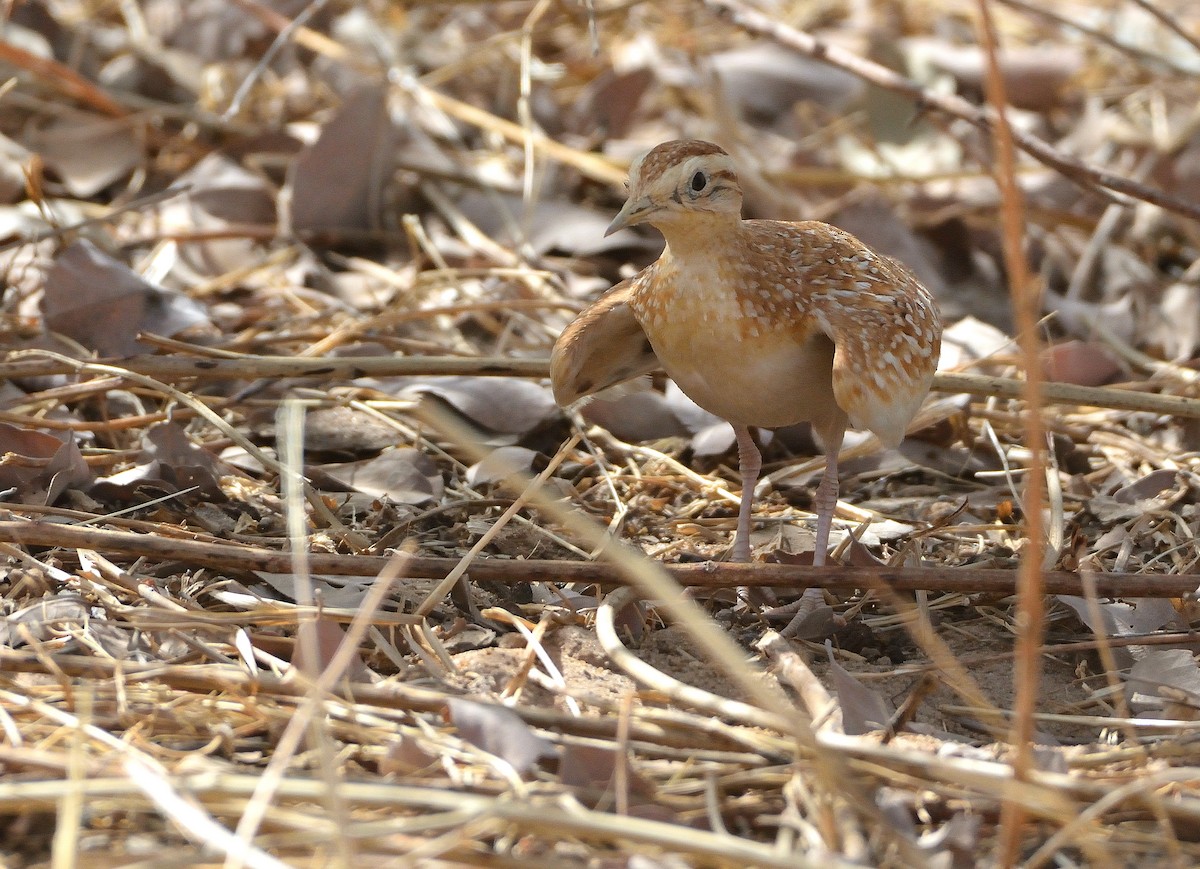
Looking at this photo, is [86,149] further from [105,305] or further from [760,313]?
[760,313]

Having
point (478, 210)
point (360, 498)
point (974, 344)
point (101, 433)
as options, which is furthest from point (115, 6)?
point (974, 344)

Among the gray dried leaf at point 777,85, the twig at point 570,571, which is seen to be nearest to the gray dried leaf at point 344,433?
the twig at point 570,571

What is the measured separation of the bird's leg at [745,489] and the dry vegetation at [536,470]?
0.14m

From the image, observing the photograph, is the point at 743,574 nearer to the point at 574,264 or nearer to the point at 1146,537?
the point at 1146,537

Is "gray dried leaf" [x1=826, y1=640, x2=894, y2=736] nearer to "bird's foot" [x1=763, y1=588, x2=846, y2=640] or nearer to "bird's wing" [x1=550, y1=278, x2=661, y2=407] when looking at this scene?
"bird's foot" [x1=763, y1=588, x2=846, y2=640]

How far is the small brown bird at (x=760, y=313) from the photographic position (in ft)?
9.37

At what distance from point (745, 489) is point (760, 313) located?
0.52 meters

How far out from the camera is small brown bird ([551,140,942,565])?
9.37 feet

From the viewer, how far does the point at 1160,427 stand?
13.5 ft

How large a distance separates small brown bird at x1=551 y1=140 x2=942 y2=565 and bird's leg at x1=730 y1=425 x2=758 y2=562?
17 cm

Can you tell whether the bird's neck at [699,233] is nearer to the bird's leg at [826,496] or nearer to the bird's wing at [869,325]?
the bird's wing at [869,325]

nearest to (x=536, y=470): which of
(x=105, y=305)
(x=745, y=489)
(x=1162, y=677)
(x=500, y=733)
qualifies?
(x=745, y=489)

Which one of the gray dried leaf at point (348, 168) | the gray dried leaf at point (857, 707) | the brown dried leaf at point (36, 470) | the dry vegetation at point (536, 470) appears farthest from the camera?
the gray dried leaf at point (348, 168)

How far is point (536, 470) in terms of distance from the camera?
3703 millimetres
